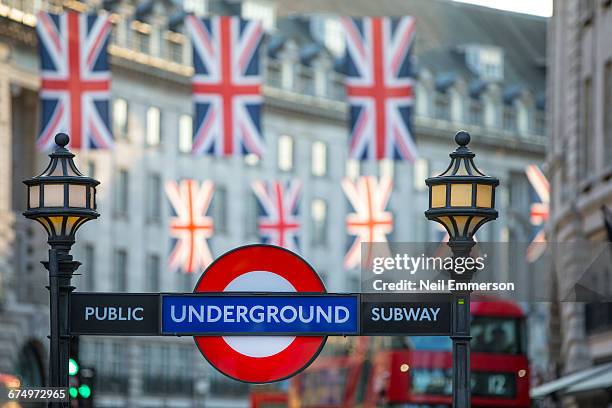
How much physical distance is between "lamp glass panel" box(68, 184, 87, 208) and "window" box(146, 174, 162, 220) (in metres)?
68.8

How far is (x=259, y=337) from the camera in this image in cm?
1238

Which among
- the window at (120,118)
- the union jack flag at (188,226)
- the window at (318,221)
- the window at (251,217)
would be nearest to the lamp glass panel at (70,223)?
the union jack flag at (188,226)

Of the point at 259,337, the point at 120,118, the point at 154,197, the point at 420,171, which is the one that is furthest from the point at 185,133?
the point at 259,337

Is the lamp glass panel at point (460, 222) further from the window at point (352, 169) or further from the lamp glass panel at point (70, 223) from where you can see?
the window at point (352, 169)

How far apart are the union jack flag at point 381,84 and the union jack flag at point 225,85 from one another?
6.88ft

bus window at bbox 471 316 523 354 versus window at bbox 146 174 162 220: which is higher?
window at bbox 146 174 162 220

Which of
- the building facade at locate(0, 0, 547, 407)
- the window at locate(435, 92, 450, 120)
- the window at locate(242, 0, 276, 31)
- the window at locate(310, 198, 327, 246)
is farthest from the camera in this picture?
the window at locate(435, 92, 450, 120)

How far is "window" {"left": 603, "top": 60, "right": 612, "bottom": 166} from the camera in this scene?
34.4m

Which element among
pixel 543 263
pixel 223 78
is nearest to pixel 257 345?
pixel 543 263

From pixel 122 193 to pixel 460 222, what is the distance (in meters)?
67.4

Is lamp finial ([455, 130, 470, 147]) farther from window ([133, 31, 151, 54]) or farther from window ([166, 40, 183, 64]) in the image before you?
window ([166, 40, 183, 64])

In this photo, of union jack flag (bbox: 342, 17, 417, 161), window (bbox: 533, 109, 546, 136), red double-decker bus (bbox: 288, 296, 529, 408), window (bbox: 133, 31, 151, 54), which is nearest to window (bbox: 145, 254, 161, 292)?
window (bbox: 133, 31, 151, 54)

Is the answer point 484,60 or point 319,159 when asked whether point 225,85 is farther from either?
point 484,60

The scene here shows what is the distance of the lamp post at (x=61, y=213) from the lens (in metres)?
12.9
